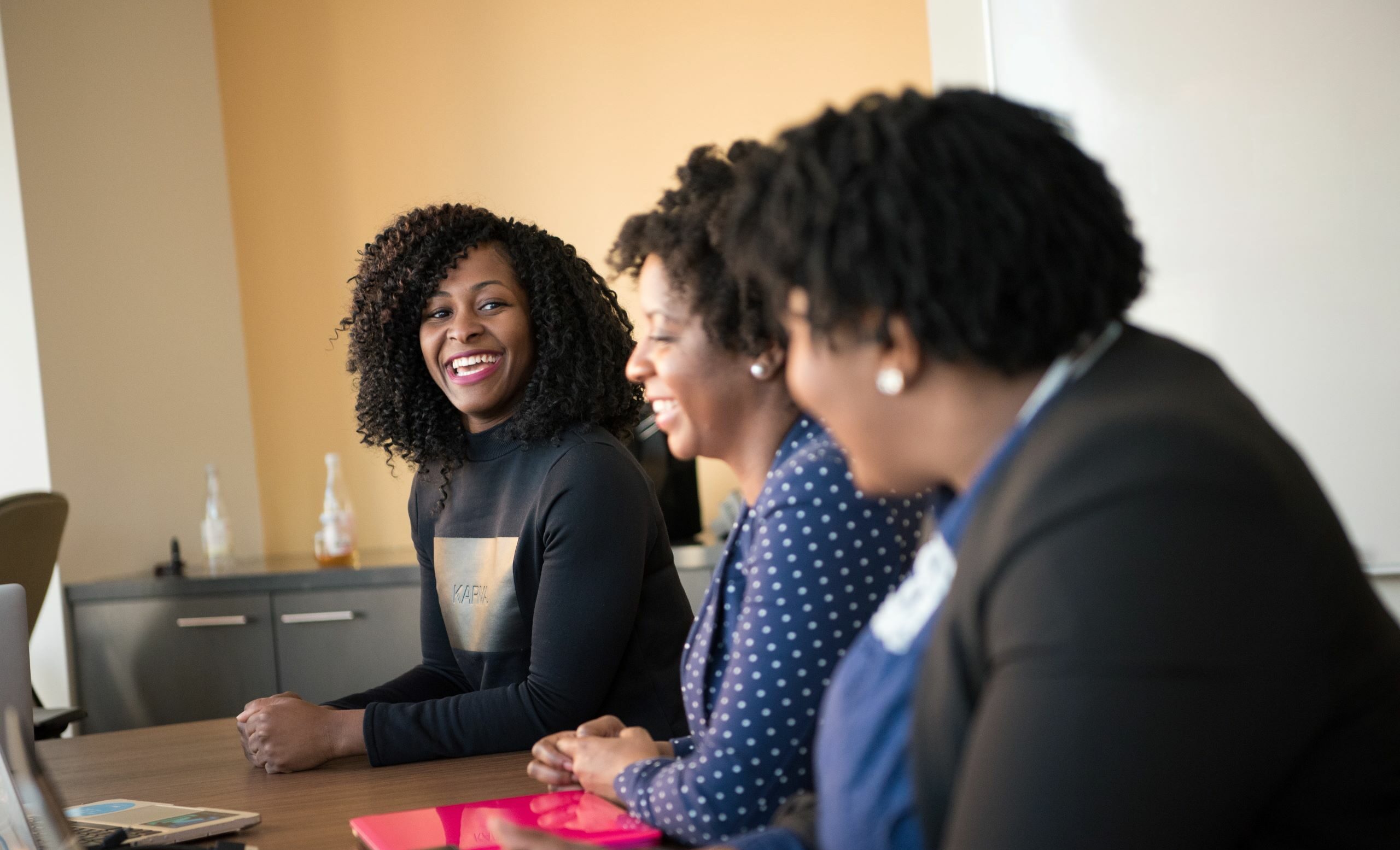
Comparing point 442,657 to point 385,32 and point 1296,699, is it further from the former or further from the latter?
point 385,32

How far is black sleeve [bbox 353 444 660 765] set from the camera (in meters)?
1.56

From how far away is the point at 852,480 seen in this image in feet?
3.51

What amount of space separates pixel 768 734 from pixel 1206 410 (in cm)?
51

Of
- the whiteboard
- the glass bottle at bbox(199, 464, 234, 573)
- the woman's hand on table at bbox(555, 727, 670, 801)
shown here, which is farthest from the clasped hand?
the glass bottle at bbox(199, 464, 234, 573)

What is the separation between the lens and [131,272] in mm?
3672

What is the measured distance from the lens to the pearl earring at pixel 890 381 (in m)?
0.75

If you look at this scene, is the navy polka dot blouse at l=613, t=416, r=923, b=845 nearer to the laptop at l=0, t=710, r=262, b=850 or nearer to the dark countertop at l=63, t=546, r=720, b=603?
the laptop at l=0, t=710, r=262, b=850

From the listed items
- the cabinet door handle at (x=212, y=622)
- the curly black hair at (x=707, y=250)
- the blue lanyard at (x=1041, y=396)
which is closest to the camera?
the blue lanyard at (x=1041, y=396)

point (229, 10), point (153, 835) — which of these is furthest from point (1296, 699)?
point (229, 10)

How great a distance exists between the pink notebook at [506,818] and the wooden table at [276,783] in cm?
5

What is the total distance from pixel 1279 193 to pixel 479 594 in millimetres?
1613

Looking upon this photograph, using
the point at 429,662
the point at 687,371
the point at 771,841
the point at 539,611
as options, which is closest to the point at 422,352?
the point at 429,662

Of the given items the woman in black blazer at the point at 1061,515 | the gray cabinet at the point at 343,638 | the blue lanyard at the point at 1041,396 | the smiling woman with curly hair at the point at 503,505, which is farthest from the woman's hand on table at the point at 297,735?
the gray cabinet at the point at 343,638

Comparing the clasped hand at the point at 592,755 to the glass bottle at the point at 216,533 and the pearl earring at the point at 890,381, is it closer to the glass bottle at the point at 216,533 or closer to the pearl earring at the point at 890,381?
the pearl earring at the point at 890,381
